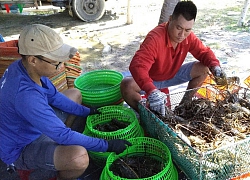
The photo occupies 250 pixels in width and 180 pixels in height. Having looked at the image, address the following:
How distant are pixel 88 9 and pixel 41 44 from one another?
8567mm

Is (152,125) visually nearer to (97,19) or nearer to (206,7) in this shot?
(97,19)

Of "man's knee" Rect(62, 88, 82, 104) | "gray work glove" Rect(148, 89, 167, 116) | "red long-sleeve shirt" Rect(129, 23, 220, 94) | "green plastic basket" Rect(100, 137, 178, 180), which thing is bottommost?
"green plastic basket" Rect(100, 137, 178, 180)

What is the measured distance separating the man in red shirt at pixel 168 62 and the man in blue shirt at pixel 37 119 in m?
0.80

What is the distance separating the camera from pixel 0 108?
87.1 inches

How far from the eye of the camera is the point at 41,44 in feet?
6.66

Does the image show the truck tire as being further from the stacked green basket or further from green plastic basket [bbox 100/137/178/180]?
green plastic basket [bbox 100/137/178/180]

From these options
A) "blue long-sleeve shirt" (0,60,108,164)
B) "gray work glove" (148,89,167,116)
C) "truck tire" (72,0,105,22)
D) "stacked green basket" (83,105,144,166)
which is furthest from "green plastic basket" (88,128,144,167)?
"truck tire" (72,0,105,22)

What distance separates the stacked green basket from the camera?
2.74 metres

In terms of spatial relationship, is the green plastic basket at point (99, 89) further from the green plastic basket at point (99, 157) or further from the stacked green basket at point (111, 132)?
the green plastic basket at point (99, 157)

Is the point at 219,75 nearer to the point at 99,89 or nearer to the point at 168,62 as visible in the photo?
the point at 168,62

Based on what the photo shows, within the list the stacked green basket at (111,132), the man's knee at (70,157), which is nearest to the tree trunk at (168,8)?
the stacked green basket at (111,132)

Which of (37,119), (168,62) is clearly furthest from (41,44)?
(168,62)

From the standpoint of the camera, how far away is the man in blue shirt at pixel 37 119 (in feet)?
6.77

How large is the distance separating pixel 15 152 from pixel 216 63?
2629 mm
